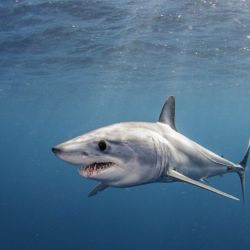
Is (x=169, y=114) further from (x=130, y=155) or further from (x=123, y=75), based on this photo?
(x=123, y=75)

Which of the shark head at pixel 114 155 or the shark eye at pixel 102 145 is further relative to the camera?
the shark eye at pixel 102 145

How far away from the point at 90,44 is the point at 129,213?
19.1 meters

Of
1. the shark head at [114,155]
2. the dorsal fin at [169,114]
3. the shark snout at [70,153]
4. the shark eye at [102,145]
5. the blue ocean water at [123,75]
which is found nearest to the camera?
the shark snout at [70,153]

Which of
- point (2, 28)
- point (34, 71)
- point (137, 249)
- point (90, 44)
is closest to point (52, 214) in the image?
point (137, 249)

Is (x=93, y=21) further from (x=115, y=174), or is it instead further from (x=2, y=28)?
(x=115, y=174)

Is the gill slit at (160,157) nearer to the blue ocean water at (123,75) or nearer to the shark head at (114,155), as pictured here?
the shark head at (114,155)

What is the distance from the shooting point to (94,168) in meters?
4.16

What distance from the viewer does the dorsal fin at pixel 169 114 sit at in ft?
22.5

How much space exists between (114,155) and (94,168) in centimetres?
29

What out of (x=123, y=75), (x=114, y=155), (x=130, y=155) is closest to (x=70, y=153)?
(x=114, y=155)

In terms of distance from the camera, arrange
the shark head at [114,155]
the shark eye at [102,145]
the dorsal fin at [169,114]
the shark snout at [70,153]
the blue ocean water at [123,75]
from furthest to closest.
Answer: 1. the blue ocean water at [123,75]
2. the dorsal fin at [169,114]
3. the shark eye at [102,145]
4. the shark head at [114,155]
5. the shark snout at [70,153]

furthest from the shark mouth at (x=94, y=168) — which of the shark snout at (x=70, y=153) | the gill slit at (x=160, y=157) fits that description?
the gill slit at (x=160, y=157)

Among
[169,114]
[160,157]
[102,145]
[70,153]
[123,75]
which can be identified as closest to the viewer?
[70,153]

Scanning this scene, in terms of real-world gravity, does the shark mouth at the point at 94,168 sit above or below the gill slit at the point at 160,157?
above
